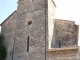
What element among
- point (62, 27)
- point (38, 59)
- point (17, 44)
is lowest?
point (38, 59)

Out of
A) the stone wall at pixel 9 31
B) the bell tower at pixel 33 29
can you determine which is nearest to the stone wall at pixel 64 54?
the bell tower at pixel 33 29

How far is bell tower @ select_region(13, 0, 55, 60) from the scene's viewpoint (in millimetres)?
15703

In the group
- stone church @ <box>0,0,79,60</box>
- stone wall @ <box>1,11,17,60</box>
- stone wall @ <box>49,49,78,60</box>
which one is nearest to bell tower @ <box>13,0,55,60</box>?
stone church @ <box>0,0,79,60</box>

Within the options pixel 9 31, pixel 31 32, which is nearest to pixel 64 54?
pixel 31 32

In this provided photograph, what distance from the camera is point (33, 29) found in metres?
16.7

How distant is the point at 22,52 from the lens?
16.4 meters

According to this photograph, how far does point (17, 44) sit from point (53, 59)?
13.6 feet

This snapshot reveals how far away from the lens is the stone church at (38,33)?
50.4 ft

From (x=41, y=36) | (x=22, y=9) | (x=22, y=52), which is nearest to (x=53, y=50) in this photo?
(x=41, y=36)

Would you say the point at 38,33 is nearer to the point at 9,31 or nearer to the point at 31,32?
the point at 31,32

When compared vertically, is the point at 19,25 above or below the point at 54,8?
below

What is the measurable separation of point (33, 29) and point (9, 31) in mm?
3368

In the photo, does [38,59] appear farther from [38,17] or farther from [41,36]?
[38,17]

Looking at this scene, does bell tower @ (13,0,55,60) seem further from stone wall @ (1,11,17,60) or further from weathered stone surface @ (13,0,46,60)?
stone wall @ (1,11,17,60)
